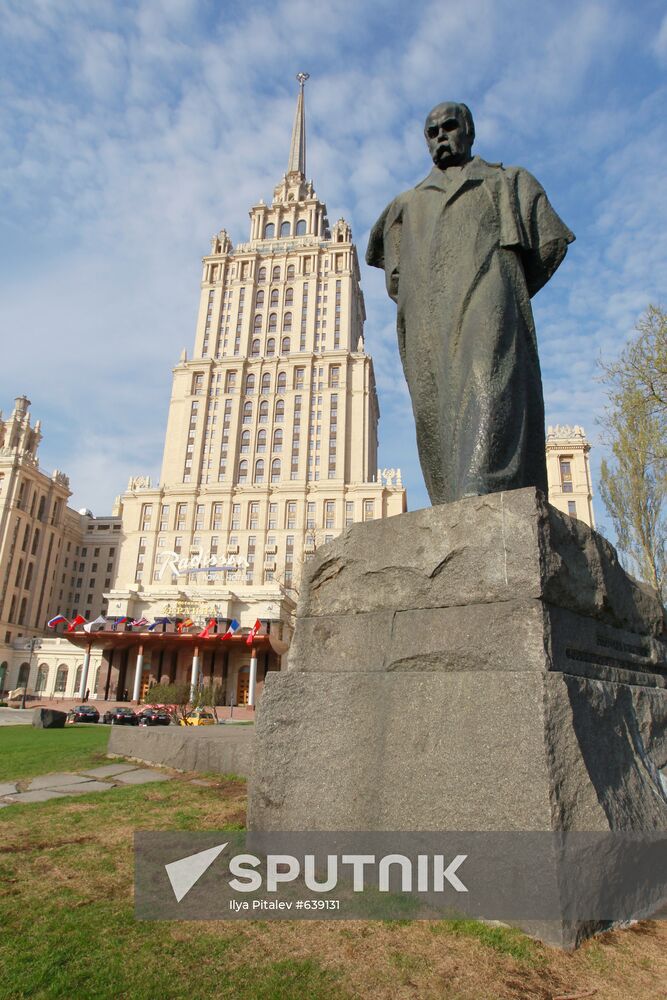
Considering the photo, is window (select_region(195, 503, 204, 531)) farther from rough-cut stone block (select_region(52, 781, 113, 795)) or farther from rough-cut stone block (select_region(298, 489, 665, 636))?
rough-cut stone block (select_region(298, 489, 665, 636))

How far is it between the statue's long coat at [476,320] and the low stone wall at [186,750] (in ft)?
10.7

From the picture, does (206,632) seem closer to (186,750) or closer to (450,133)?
(186,750)

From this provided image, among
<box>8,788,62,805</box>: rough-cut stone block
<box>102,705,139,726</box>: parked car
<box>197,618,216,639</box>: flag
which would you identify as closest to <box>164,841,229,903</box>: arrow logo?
<box>8,788,62,805</box>: rough-cut stone block

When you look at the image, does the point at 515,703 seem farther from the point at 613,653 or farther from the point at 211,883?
the point at 211,883

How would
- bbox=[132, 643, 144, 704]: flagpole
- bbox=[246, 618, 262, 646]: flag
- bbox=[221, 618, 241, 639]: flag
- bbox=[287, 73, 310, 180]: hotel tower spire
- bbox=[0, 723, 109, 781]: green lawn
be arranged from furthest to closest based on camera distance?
bbox=[287, 73, 310, 180]: hotel tower spire → bbox=[132, 643, 144, 704]: flagpole → bbox=[221, 618, 241, 639]: flag → bbox=[246, 618, 262, 646]: flag → bbox=[0, 723, 109, 781]: green lawn

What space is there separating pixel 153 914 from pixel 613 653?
2.43 metres

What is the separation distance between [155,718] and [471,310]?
27.6m

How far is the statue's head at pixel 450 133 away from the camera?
4223 millimetres

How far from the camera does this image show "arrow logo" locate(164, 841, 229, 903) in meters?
2.51

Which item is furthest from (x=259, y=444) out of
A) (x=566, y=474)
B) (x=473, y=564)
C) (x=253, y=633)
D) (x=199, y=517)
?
(x=473, y=564)

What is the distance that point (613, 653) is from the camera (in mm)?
3139

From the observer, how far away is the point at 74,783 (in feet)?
16.9

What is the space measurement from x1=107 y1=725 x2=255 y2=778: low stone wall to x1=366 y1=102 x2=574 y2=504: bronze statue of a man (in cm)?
325

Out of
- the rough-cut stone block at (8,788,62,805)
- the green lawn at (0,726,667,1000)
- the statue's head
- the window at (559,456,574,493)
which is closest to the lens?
the green lawn at (0,726,667,1000)
